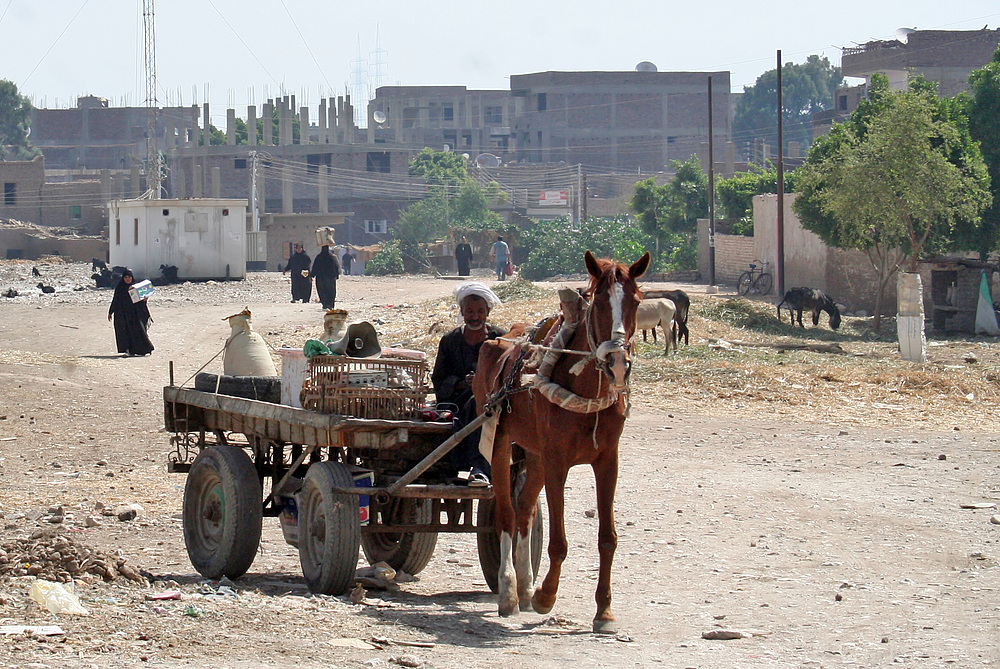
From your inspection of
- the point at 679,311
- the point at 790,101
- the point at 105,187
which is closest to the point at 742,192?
the point at 679,311

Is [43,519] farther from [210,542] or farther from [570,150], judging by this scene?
[570,150]

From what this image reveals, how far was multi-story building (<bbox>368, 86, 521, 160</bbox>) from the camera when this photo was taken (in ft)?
327

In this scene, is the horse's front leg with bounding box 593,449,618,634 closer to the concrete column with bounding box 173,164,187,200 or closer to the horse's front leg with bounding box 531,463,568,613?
the horse's front leg with bounding box 531,463,568,613

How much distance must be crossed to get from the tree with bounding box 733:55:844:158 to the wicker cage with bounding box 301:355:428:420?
373ft

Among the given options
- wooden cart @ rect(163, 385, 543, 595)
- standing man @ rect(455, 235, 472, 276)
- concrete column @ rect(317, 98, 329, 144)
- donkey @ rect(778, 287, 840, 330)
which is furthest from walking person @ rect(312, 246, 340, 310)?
concrete column @ rect(317, 98, 329, 144)

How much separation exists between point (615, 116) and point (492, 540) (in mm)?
88056

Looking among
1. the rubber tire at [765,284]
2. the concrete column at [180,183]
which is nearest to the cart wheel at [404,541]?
the rubber tire at [765,284]

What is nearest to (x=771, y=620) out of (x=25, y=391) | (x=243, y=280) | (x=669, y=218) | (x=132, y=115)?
(x=25, y=391)

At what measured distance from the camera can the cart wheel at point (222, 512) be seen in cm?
725

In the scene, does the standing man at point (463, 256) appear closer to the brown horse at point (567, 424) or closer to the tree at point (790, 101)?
the brown horse at point (567, 424)

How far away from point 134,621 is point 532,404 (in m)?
2.25

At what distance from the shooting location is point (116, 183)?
70.2 meters

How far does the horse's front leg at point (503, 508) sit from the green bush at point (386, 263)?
44613 millimetres

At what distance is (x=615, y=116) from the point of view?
93.2 metres
